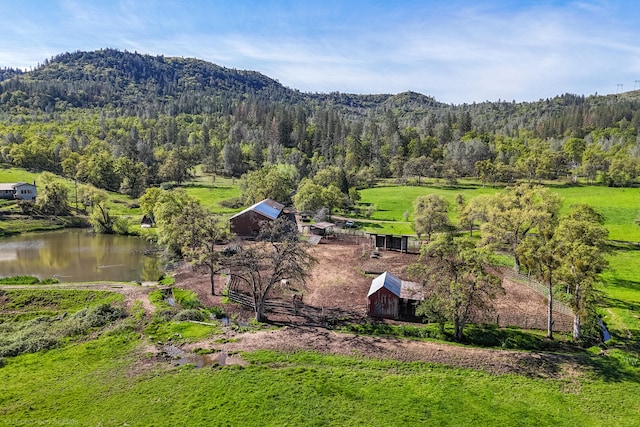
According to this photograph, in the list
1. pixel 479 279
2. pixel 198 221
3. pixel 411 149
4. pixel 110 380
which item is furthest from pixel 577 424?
pixel 411 149

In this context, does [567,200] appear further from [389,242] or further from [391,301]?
[391,301]

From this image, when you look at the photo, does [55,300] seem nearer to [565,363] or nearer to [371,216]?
[565,363]

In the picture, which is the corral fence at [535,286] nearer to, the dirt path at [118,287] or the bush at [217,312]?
the bush at [217,312]

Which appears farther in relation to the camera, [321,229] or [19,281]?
[321,229]

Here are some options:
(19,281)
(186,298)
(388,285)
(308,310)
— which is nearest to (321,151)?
(19,281)

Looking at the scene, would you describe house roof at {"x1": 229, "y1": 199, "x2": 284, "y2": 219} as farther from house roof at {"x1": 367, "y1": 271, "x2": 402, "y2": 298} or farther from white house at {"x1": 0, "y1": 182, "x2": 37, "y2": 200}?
white house at {"x1": 0, "y1": 182, "x2": 37, "y2": 200}

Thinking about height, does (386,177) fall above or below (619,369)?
above

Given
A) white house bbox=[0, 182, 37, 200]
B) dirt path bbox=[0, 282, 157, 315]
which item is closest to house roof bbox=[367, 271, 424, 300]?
dirt path bbox=[0, 282, 157, 315]
